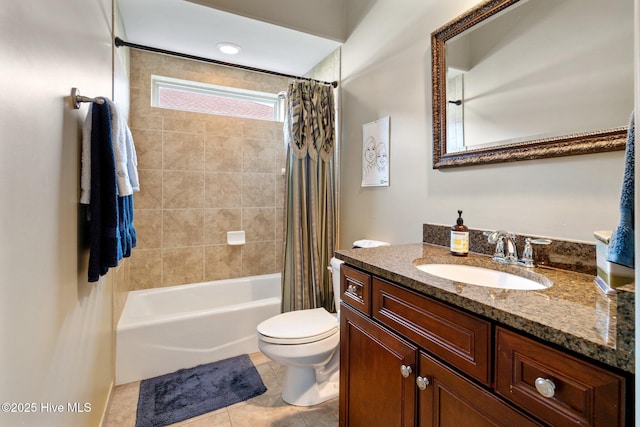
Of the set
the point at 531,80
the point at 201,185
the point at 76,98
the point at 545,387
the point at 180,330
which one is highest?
the point at 531,80

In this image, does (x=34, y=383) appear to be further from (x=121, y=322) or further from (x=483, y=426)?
(x=121, y=322)

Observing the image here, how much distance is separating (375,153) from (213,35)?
1.46 meters

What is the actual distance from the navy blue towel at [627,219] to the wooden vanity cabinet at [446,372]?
10.8 inches

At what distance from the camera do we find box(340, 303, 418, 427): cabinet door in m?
0.90

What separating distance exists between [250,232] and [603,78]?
253 cm

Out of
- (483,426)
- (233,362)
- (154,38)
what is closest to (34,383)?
(483,426)

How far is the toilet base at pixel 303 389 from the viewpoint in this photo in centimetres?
167

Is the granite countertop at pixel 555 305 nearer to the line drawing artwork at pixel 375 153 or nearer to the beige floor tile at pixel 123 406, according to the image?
the line drawing artwork at pixel 375 153

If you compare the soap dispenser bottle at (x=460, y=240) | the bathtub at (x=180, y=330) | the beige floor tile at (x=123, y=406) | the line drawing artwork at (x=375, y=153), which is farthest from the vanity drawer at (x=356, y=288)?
the beige floor tile at (x=123, y=406)

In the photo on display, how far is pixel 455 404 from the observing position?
74 cm

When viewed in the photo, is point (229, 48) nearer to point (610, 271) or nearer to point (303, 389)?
point (303, 389)

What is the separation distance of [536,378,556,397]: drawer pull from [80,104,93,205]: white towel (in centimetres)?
139

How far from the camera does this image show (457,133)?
138 cm

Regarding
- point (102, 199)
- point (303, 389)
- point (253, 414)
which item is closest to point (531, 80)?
point (102, 199)
